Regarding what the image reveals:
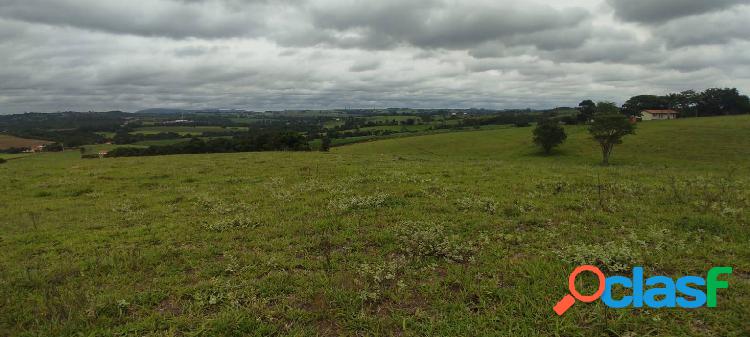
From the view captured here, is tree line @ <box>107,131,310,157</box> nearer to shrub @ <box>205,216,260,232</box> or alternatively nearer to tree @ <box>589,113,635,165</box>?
tree @ <box>589,113,635,165</box>

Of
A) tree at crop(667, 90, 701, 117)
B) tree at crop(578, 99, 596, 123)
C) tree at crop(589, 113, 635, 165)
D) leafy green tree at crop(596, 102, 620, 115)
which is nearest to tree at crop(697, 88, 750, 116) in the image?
tree at crop(667, 90, 701, 117)

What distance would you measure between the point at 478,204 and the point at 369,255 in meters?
4.27

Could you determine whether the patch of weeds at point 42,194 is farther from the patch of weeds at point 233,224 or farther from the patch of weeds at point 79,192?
the patch of weeds at point 233,224

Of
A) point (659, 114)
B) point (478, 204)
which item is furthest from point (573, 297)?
point (659, 114)

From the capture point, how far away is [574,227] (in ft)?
25.5

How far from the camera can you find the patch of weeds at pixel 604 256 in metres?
5.87

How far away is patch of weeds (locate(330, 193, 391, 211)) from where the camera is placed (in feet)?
33.4

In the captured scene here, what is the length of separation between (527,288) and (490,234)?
2.35m

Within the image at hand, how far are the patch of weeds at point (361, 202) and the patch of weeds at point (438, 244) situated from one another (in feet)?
7.86

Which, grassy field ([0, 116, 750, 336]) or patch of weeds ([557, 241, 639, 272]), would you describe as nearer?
grassy field ([0, 116, 750, 336])

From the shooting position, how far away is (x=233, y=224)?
9039mm

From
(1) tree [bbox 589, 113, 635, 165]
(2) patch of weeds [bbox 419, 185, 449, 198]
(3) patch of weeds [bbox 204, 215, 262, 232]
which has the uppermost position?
(1) tree [bbox 589, 113, 635, 165]

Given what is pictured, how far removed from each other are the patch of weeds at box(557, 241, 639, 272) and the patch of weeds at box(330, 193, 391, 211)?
5.11 meters

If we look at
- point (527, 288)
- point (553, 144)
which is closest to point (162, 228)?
point (527, 288)
